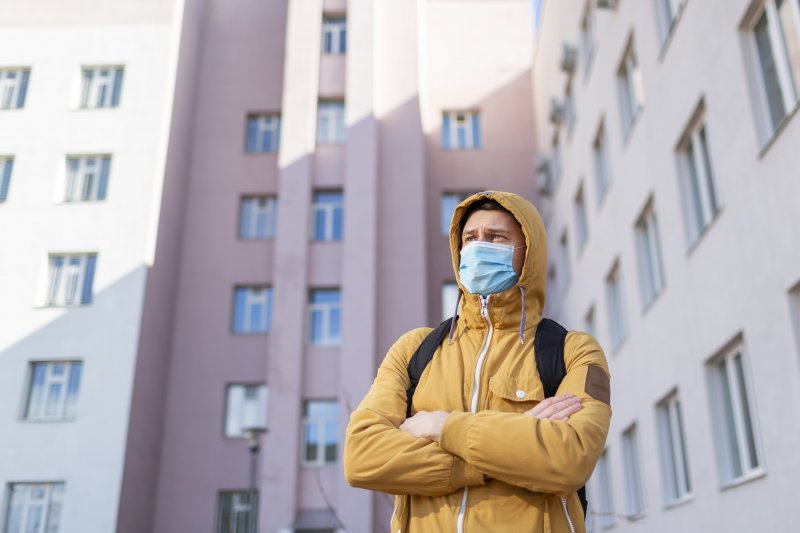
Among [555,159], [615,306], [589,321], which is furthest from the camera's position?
[555,159]

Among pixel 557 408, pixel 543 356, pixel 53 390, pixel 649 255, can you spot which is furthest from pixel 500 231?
pixel 53 390

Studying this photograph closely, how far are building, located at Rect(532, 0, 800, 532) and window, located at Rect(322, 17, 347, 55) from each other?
7686 mm

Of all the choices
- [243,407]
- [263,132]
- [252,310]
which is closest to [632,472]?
[243,407]

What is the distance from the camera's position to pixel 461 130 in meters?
26.5

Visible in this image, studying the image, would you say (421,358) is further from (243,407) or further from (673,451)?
(243,407)

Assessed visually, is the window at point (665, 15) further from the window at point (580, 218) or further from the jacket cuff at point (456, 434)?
the jacket cuff at point (456, 434)

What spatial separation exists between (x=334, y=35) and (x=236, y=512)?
47.6ft

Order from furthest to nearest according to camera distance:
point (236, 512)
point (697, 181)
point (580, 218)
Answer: point (236, 512) → point (580, 218) → point (697, 181)

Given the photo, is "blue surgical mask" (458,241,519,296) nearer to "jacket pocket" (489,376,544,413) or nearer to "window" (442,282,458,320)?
"jacket pocket" (489,376,544,413)

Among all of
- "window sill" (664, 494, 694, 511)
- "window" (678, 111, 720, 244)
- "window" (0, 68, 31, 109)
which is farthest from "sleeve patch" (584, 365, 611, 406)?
"window" (0, 68, 31, 109)

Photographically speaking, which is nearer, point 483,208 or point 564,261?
point 483,208

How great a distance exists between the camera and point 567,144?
70.4ft

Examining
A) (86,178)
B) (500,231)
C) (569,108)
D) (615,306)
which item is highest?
(569,108)

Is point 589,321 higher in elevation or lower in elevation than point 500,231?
higher
